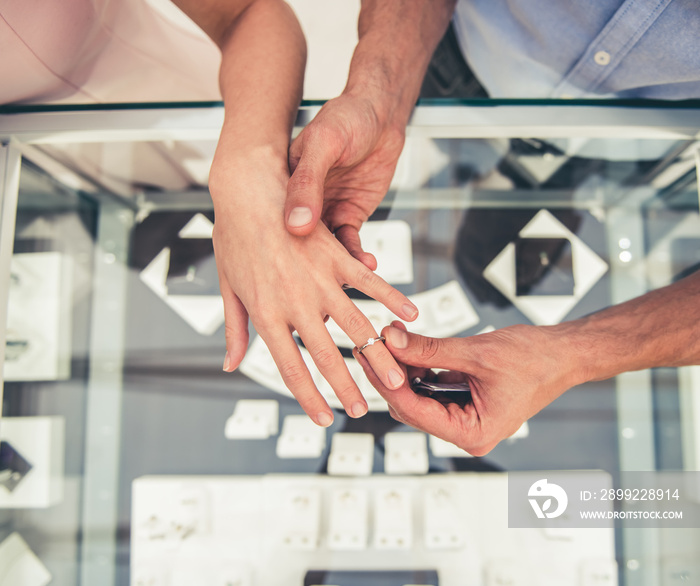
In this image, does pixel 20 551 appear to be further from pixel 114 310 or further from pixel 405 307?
pixel 405 307

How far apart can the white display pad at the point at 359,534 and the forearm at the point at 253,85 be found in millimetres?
578

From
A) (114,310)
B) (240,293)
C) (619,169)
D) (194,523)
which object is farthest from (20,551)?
(619,169)

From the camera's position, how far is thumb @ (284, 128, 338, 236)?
1.49ft

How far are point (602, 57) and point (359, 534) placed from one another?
32.9 inches

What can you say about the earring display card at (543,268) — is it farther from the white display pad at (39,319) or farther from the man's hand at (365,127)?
the white display pad at (39,319)

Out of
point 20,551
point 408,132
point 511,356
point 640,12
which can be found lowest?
point 20,551

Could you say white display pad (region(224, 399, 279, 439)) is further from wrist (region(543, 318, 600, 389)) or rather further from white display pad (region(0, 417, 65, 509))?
wrist (region(543, 318, 600, 389))

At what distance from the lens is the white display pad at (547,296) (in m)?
0.85

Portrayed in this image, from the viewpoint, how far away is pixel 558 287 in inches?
33.7

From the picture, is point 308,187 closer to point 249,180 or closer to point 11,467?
point 249,180

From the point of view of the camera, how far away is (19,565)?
763 millimetres

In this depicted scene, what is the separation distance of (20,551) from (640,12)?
1261mm

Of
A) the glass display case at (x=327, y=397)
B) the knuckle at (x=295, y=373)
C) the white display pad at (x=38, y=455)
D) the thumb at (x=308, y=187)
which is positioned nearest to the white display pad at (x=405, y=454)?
the glass display case at (x=327, y=397)

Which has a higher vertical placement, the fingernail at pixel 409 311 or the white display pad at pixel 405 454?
the fingernail at pixel 409 311
